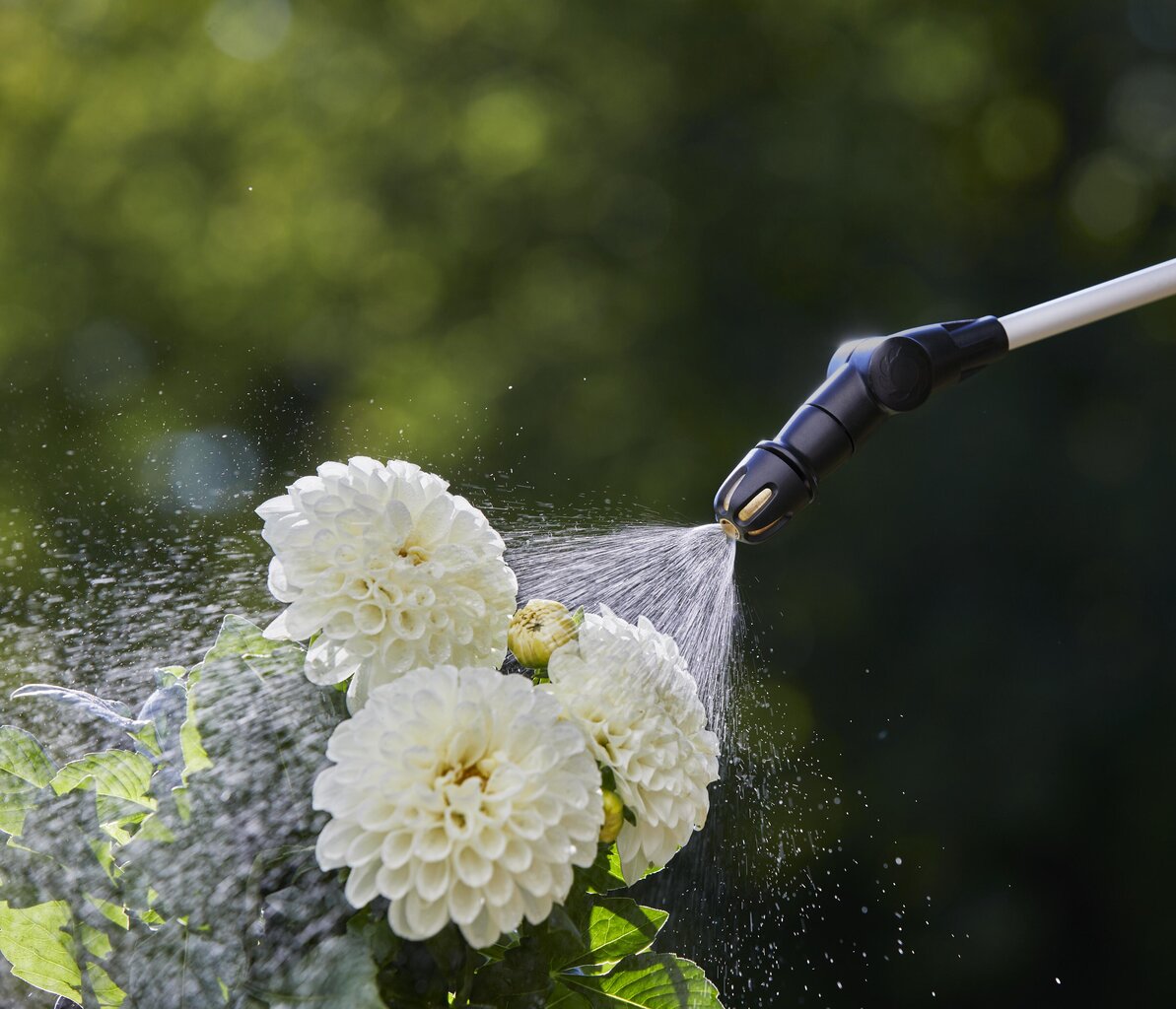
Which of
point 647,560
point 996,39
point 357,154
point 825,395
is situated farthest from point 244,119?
point 825,395

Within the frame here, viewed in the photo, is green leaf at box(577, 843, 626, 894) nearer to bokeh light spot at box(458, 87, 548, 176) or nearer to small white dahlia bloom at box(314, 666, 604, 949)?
small white dahlia bloom at box(314, 666, 604, 949)

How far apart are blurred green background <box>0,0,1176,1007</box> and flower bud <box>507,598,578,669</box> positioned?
1.38 m

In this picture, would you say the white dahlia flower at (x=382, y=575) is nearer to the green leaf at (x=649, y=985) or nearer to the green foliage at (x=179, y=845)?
the green foliage at (x=179, y=845)

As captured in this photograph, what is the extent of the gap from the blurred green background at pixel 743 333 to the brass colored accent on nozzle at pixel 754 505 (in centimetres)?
133

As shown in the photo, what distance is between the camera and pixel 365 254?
2896 mm

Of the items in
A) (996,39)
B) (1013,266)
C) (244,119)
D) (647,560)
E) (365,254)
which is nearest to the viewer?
(647,560)

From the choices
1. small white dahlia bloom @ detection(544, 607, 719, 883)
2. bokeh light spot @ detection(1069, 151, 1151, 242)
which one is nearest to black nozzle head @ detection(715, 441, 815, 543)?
small white dahlia bloom @ detection(544, 607, 719, 883)

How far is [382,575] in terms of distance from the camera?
0.52m

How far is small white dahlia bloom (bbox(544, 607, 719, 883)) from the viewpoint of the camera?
1.66 feet

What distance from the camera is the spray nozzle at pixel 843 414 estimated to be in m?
0.62

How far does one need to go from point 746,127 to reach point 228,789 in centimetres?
244

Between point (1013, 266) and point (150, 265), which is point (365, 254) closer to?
point (150, 265)

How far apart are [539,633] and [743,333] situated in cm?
203

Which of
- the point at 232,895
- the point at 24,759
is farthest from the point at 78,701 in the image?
the point at 232,895
